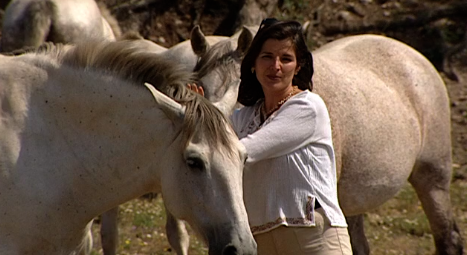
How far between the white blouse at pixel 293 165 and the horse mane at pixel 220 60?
1.37 meters

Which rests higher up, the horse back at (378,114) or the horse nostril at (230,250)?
the horse nostril at (230,250)

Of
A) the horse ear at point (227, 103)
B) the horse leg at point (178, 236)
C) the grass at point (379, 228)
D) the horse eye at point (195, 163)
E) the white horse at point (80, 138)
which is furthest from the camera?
the grass at point (379, 228)

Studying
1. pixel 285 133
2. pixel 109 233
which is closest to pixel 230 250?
pixel 285 133

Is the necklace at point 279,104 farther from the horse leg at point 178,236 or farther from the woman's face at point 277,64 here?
the horse leg at point 178,236

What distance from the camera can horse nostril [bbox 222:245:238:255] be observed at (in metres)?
3.19

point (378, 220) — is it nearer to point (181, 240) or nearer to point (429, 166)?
point (429, 166)

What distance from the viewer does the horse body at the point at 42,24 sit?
6.31 metres

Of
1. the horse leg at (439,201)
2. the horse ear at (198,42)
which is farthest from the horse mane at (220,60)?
the horse leg at (439,201)

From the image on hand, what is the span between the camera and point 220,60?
195 inches

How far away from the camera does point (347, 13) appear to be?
10.9m

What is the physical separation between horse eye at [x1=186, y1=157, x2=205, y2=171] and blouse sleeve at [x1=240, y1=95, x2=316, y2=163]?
0.22 meters

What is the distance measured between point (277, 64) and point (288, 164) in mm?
439

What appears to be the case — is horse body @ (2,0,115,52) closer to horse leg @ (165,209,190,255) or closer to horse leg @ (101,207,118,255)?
horse leg @ (101,207,118,255)

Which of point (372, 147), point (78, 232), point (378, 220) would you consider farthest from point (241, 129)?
point (378, 220)
